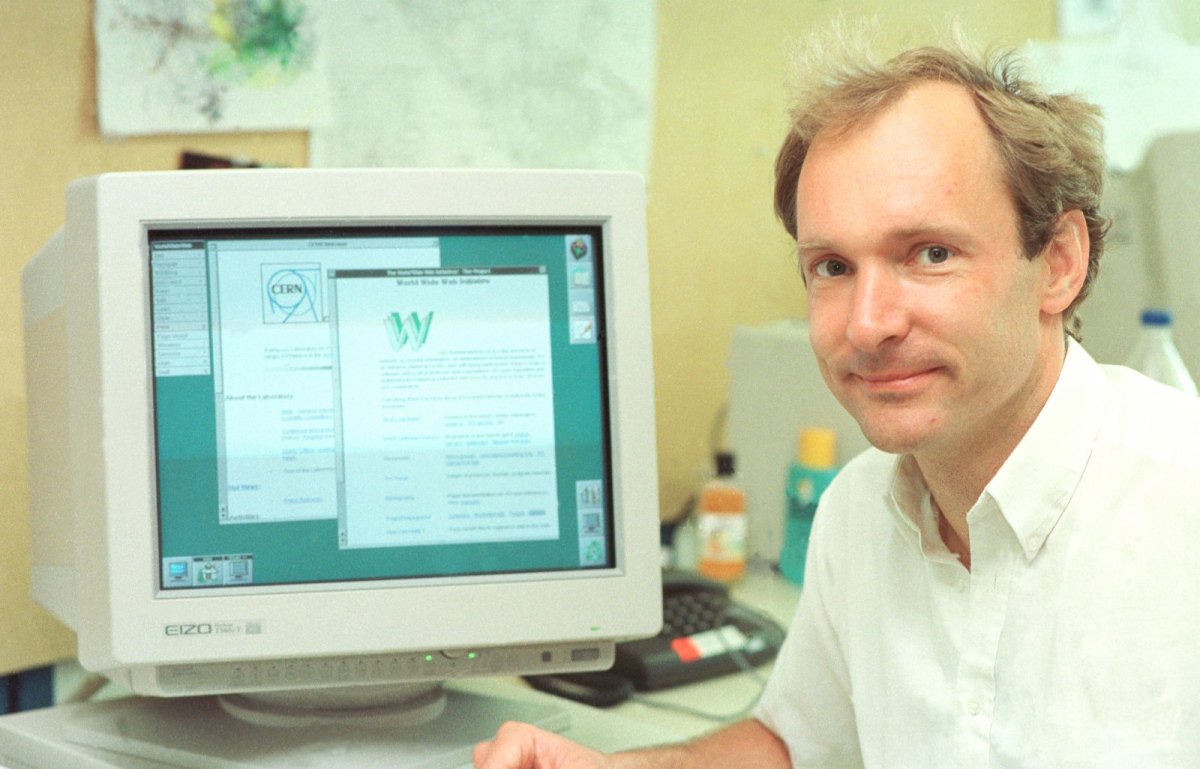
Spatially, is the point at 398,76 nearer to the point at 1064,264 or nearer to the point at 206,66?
the point at 206,66

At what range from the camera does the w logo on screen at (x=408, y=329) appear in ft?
3.05

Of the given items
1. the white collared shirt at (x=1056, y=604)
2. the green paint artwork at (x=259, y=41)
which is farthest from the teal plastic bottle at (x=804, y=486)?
the green paint artwork at (x=259, y=41)

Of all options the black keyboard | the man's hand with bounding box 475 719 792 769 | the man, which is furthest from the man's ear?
the black keyboard

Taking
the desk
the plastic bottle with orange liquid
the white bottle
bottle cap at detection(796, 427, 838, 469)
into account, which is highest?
the white bottle

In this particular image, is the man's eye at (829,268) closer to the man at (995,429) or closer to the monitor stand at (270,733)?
the man at (995,429)

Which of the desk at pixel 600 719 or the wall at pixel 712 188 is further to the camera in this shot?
the wall at pixel 712 188

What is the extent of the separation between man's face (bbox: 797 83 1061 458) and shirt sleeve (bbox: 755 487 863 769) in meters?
0.22

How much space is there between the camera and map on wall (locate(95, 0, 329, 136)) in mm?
1195

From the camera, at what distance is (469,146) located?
145 cm

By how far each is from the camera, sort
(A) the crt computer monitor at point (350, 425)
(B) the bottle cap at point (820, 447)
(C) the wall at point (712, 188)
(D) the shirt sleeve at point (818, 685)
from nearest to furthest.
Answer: (A) the crt computer monitor at point (350, 425), (D) the shirt sleeve at point (818, 685), (B) the bottle cap at point (820, 447), (C) the wall at point (712, 188)

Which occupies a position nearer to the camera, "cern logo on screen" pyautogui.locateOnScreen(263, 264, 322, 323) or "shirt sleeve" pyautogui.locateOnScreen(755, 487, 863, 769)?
"cern logo on screen" pyautogui.locateOnScreen(263, 264, 322, 323)

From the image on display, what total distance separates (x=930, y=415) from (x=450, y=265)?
1.26 ft

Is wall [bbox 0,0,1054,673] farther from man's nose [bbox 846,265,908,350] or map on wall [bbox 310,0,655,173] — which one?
man's nose [bbox 846,265,908,350]

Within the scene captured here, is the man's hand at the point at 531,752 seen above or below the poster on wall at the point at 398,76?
below
